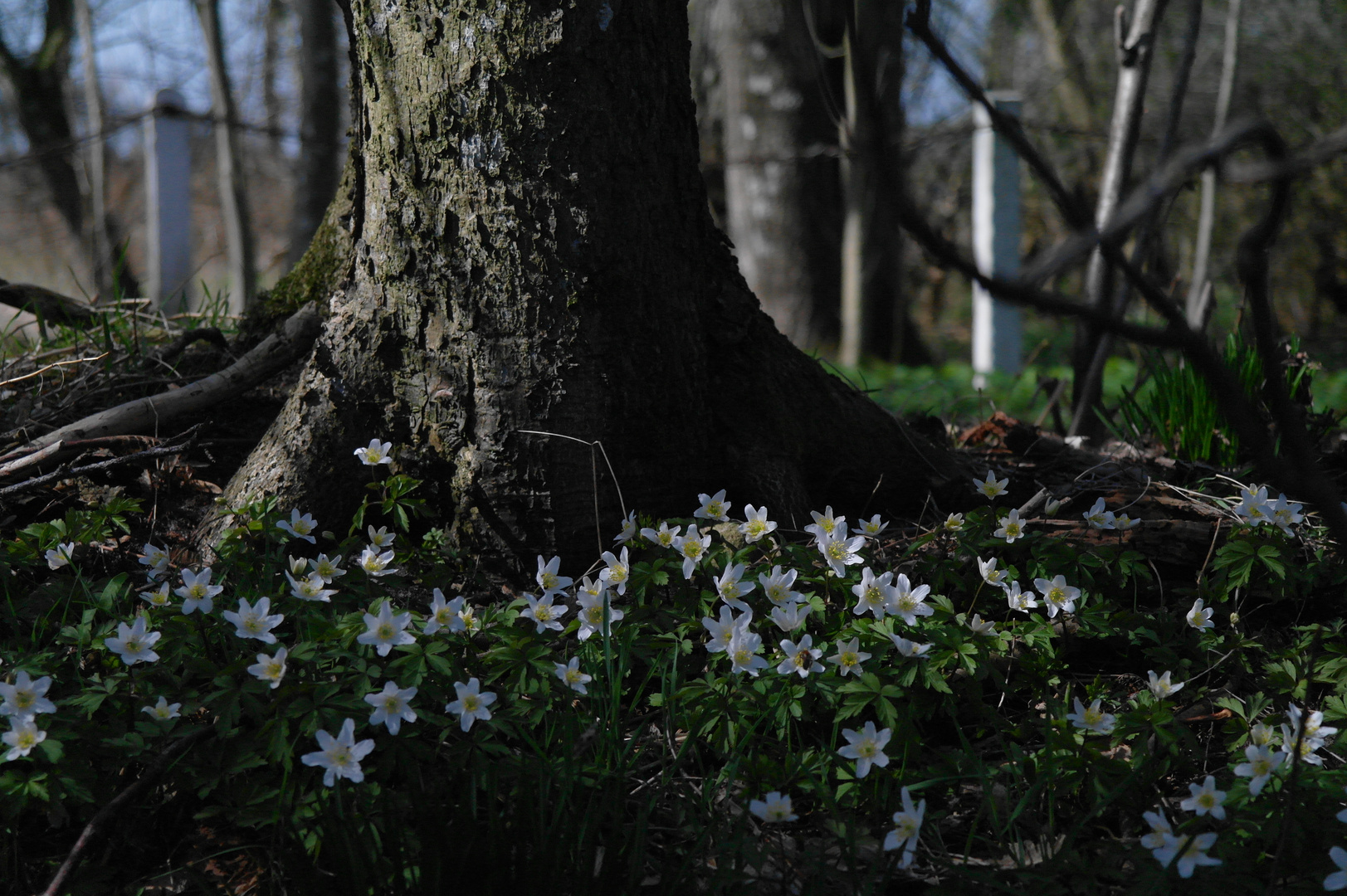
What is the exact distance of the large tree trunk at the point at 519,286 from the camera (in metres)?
1.97

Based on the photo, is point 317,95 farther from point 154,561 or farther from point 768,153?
point 154,561

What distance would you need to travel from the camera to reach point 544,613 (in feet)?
5.73

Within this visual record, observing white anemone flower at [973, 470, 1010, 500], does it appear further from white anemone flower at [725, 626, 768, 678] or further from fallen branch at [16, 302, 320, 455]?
fallen branch at [16, 302, 320, 455]

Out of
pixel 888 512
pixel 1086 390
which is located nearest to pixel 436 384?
pixel 888 512

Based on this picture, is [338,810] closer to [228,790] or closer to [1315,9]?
[228,790]

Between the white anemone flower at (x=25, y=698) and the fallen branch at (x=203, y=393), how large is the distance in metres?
1.02

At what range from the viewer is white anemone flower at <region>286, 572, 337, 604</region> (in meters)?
1.72

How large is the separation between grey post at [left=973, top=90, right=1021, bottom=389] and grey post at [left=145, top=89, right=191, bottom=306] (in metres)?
5.40

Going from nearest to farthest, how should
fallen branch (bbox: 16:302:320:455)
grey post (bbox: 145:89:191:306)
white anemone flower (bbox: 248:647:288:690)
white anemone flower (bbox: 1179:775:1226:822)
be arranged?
white anemone flower (bbox: 1179:775:1226:822)
white anemone flower (bbox: 248:647:288:690)
fallen branch (bbox: 16:302:320:455)
grey post (bbox: 145:89:191:306)

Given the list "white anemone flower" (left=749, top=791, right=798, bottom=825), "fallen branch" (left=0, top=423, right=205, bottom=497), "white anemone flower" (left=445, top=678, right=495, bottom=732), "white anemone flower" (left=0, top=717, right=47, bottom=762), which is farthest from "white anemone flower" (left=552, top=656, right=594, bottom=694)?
"fallen branch" (left=0, top=423, right=205, bottom=497)

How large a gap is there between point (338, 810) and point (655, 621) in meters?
0.65

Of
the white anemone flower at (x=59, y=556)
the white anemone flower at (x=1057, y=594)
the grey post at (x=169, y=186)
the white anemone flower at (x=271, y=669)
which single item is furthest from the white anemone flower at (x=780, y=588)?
→ the grey post at (x=169, y=186)

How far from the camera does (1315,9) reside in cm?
1212

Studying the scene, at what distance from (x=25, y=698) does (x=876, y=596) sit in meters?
1.42
